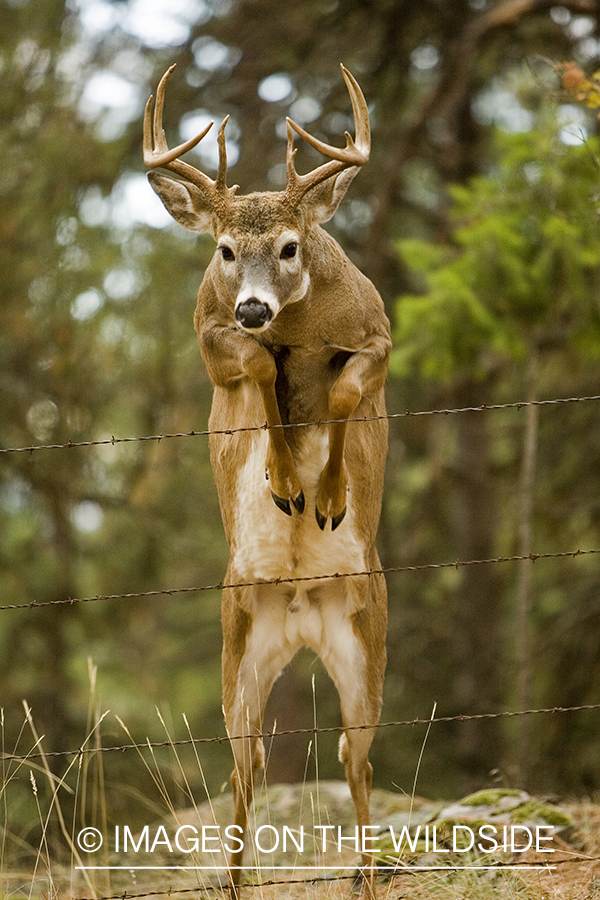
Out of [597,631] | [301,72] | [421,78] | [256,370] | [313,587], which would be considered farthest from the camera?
[421,78]

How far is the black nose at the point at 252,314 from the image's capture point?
4.23 m

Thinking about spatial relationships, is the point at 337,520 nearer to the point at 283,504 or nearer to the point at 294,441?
the point at 283,504

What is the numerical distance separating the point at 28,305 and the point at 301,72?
3408 mm

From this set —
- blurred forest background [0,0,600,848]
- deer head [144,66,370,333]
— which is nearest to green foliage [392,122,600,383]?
blurred forest background [0,0,600,848]

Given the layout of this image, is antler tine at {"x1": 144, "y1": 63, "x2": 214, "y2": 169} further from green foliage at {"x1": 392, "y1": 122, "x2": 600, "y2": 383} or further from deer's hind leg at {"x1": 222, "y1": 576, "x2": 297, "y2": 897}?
green foliage at {"x1": 392, "y1": 122, "x2": 600, "y2": 383}

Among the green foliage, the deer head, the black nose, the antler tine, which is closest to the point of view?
the black nose

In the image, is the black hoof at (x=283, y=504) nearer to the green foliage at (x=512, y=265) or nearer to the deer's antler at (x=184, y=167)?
the deer's antler at (x=184, y=167)

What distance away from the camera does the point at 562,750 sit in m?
10.1

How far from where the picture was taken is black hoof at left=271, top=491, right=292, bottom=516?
15.9 feet

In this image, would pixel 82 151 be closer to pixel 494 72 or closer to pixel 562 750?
pixel 494 72

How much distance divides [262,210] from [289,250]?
214mm

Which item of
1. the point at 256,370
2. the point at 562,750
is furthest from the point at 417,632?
the point at 256,370

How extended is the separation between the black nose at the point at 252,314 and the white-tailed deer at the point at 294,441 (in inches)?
12.1

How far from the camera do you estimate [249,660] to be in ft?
16.8
